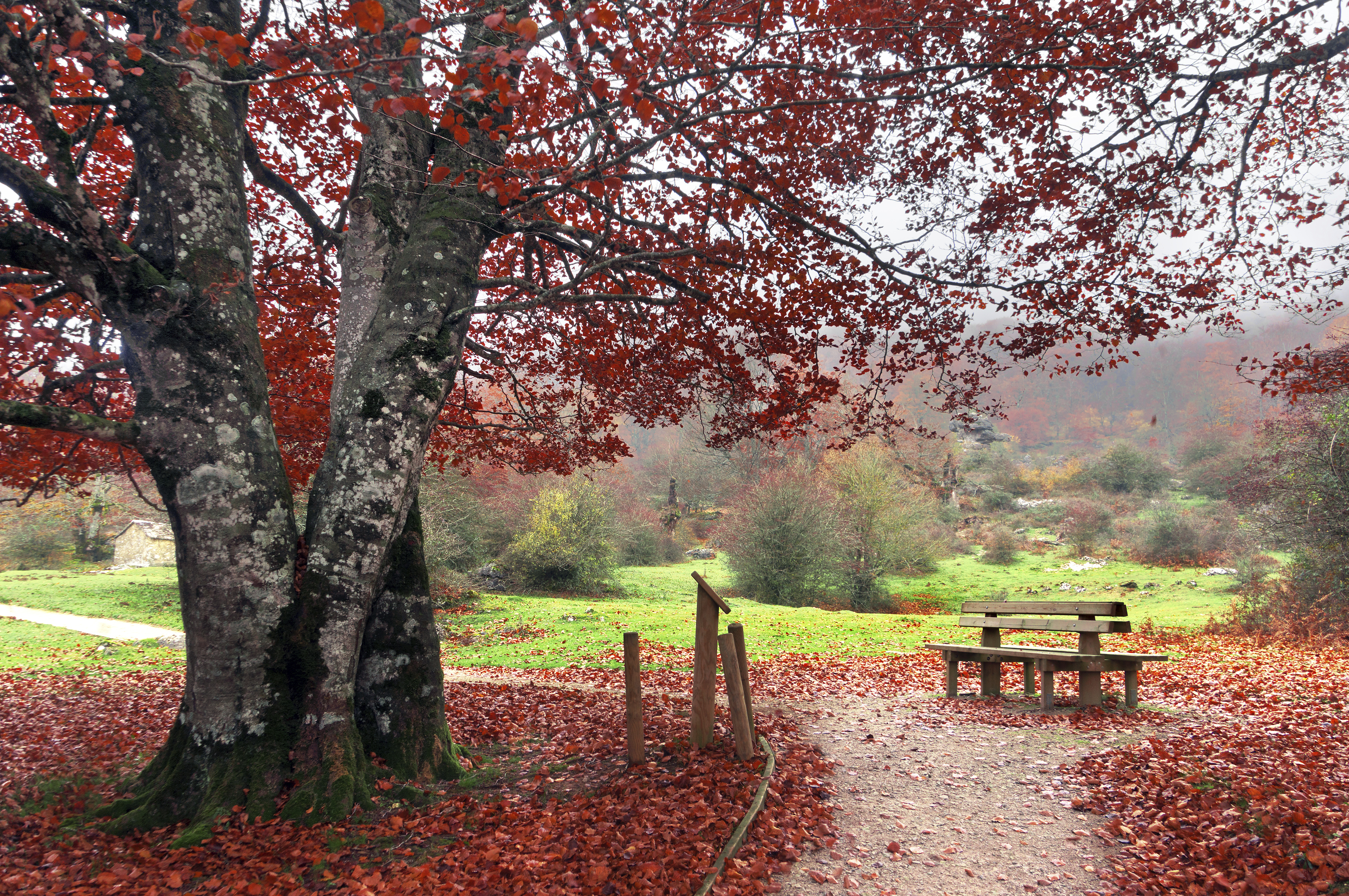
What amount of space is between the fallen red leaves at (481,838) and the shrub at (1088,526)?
3405cm

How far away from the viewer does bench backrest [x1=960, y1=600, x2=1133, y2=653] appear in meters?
7.33

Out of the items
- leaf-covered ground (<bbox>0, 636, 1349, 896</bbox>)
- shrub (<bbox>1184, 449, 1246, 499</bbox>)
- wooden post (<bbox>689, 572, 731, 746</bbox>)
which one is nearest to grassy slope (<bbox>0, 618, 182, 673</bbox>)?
leaf-covered ground (<bbox>0, 636, 1349, 896</bbox>)

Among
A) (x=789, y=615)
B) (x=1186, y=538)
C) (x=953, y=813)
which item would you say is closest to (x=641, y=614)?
(x=789, y=615)

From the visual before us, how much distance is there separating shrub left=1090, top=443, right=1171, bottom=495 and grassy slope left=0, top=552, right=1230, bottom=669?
2006cm

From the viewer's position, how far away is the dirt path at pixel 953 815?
12.6 feet

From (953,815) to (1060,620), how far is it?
4.14m

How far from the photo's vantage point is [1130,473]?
4709 centimetres

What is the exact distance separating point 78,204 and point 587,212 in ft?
19.1

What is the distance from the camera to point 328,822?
13.9ft

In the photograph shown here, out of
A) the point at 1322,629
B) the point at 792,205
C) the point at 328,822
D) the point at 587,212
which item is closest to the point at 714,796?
the point at 328,822

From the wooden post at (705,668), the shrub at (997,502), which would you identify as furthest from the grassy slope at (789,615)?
the shrub at (997,502)

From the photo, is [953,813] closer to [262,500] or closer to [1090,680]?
[1090,680]

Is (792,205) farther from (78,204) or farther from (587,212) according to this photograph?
(78,204)

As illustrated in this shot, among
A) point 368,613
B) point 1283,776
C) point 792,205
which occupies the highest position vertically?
point 792,205
